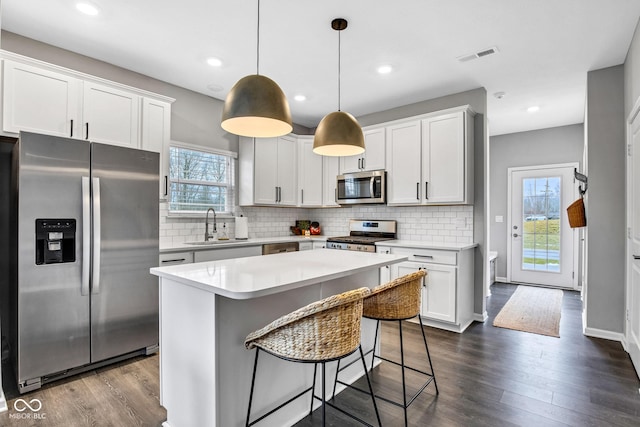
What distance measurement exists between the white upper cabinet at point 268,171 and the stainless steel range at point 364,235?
92 centimetres

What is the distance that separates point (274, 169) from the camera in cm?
456

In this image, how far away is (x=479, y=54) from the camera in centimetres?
309

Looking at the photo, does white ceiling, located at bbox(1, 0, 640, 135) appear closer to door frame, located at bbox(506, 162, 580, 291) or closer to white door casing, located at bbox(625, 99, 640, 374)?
white door casing, located at bbox(625, 99, 640, 374)

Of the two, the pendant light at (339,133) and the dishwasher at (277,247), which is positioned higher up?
the pendant light at (339,133)

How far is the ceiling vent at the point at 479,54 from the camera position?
9.83 ft

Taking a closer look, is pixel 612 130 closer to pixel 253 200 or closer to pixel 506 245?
pixel 506 245

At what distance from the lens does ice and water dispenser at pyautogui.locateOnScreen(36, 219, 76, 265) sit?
235cm

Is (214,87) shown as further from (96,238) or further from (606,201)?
(606,201)

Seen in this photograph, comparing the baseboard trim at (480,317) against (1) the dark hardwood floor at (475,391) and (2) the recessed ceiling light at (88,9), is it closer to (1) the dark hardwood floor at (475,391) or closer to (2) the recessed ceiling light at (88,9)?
(1) the dark hardwood floor at (475,391)

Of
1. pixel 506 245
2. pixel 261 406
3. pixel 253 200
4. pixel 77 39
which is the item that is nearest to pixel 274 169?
pixel 253 200

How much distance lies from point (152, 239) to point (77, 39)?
181 centimetres

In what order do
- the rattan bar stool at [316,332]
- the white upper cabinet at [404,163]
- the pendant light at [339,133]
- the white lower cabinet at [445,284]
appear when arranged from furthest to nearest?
the white upper cabinet at [404,163] → the white lower cabinet at [445,284] → the pendant light at [339,133] → the rattan bar stool at [316,332]

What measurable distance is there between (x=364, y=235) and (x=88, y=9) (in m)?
3.69

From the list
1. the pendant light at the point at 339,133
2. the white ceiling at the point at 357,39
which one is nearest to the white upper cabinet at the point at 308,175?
the white ceiling at the point at 357,39
